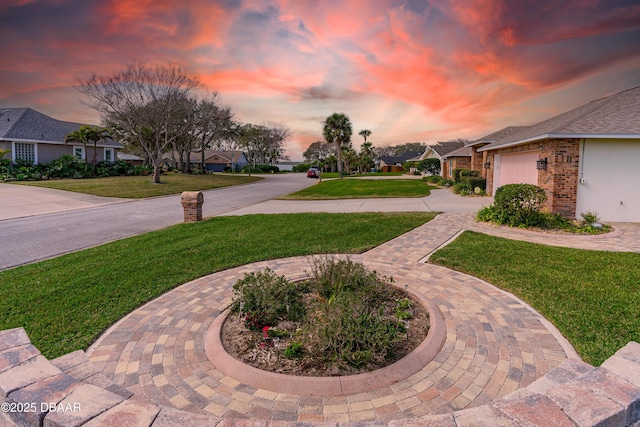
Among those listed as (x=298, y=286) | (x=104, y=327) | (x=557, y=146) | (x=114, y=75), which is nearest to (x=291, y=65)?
(x=557, y=146)

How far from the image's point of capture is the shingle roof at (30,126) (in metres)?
28.7

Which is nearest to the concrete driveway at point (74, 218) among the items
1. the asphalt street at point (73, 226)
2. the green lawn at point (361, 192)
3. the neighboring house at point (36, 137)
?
the asphalt street at point (73, 226)

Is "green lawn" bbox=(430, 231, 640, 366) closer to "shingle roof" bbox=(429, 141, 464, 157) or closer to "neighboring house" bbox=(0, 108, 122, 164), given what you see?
"shingle roof" bbox=(429, 141, 464, 157)

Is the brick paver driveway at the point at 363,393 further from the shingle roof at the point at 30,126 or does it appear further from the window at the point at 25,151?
the shingle roof at the point at 30,126

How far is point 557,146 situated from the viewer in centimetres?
1011

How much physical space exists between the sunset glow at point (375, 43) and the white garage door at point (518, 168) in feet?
8.62

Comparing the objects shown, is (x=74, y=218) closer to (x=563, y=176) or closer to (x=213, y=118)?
(x=563, y=176)

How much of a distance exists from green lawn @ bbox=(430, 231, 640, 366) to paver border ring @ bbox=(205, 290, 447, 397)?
1.52 m

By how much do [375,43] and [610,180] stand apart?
8375 millimetres

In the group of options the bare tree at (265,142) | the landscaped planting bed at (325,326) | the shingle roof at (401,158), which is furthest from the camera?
the shingle roof at (401,158)

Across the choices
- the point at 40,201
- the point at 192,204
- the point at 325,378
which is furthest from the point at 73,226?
the point at 325,378

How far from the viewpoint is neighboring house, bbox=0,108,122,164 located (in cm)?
2842

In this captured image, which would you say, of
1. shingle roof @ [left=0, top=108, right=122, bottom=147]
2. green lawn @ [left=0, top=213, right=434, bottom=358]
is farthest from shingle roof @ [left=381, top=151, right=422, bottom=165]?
green lawn @ [left=0, top=213, right=434, bottom=358]

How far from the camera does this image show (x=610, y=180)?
995 cm
